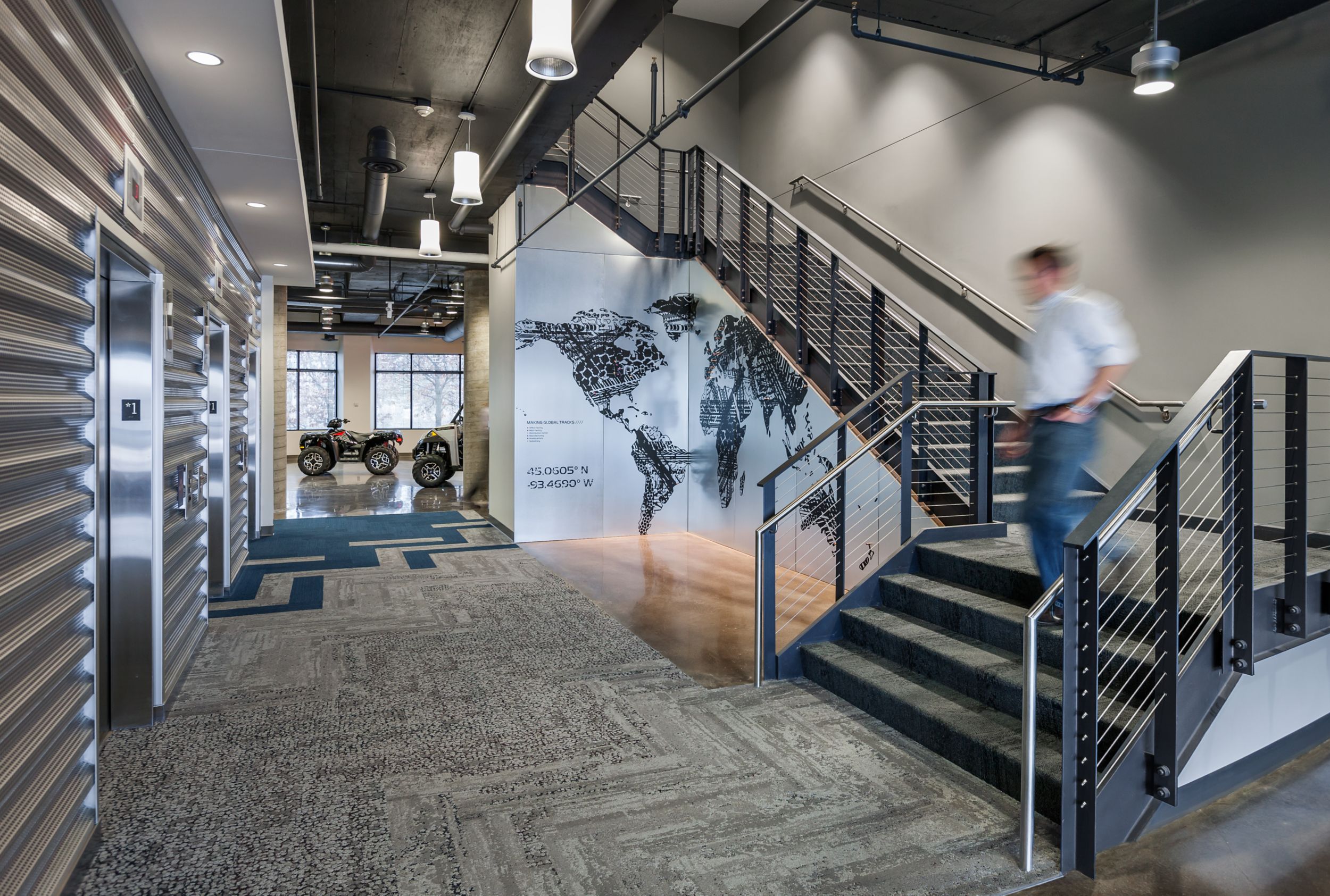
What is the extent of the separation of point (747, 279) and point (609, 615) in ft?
11.1

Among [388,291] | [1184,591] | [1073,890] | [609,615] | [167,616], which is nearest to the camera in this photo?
[1073,890]

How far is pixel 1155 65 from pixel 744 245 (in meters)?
4.00

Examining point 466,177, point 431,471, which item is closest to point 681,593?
point 466,177

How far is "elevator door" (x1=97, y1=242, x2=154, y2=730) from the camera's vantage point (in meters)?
3.27

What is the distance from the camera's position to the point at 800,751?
126 inches

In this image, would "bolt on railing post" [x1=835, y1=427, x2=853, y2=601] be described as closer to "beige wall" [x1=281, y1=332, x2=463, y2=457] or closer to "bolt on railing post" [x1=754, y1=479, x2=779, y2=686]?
"bolt on railing post" [x1=754, y1=479, x2=779, y2=686]

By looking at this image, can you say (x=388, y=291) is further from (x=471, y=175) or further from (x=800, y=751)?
(x=800, y=751)

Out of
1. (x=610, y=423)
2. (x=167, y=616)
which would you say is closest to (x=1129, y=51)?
(x=610, y=423)

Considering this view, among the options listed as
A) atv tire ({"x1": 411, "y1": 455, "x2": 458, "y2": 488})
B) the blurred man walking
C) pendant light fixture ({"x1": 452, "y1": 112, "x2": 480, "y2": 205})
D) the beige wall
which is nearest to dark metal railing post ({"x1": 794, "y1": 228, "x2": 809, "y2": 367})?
pendant light fixture ({"x1": 452, "y1": 112, "x2": 480, "y2": 205})

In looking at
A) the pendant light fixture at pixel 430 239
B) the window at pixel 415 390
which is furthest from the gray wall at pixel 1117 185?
the window at pixel 415 390

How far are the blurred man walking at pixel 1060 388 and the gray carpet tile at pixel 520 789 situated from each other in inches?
40.9

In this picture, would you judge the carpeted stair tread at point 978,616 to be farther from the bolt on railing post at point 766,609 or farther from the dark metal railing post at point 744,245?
the dark metal railing post at point 744,245

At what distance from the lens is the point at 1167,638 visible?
255 centimetres

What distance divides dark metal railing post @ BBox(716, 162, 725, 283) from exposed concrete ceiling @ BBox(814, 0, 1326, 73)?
3.06m
